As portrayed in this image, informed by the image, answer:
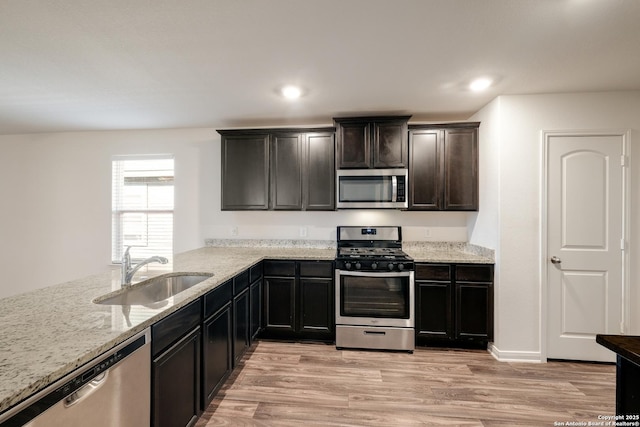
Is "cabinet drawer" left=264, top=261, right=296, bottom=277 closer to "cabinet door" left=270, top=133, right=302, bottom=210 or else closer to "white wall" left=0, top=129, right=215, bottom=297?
"cabinet door" left=270, top=133, right=302, bottom=210

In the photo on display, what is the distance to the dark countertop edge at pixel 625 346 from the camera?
0.98 m

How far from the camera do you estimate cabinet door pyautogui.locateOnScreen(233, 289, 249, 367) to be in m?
2.37

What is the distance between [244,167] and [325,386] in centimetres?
251

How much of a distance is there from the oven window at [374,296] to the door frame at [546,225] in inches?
50.6

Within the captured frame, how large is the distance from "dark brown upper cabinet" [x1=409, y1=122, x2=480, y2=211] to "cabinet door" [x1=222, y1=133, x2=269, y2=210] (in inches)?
69.0

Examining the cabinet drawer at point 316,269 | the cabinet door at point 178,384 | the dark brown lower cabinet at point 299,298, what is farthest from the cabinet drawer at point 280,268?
the cabinet door at point 178,384

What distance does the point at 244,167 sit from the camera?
11.4ft

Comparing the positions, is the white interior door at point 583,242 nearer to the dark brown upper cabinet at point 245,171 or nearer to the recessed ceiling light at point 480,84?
the recessed ceiling light at point 480,84

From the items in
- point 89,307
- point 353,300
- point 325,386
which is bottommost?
point 325,386

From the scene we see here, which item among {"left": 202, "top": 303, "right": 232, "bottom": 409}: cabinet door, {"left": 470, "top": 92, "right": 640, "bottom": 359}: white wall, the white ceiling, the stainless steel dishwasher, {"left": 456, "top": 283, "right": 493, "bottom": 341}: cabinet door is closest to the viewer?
the stainless steel dishwasher

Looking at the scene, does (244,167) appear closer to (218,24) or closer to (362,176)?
(362,176)

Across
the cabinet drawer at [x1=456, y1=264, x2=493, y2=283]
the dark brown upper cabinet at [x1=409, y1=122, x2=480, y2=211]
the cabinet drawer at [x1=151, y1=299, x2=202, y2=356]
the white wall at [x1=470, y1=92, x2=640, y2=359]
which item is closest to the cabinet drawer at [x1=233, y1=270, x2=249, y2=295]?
the cabinet drawer at [x1=151, y1=299, x2=202, y2=356]

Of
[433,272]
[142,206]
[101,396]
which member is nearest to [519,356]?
[433,272]

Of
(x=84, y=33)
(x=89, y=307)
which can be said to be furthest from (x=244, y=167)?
(x=89, y=307)
